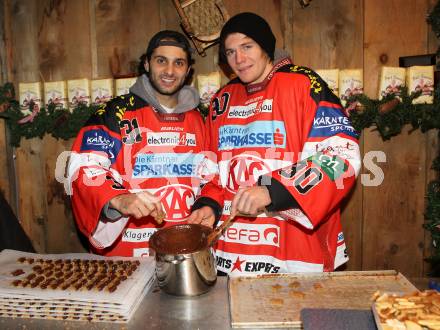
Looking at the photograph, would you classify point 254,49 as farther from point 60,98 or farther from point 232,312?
point 60,98

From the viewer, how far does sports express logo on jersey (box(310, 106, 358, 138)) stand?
2.07m

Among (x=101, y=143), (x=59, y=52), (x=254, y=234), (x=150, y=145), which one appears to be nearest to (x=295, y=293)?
(x=254, y=234)

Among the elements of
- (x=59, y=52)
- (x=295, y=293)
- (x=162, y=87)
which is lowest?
(x=295, y=293)

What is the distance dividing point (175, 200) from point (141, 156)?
0.33 metres

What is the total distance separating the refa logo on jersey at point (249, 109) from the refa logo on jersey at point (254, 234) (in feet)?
2.05

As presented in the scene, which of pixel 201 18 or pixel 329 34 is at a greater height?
pixel 201 18

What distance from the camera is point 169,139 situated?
249cm

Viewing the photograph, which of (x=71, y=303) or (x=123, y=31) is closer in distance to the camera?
(x=71, y=303)

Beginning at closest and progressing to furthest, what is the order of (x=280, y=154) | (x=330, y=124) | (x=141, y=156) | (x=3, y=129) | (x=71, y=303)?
(x=71, y=303) < (x=330, y=124) < (x=280, y=154) < (x=141, y=156) < (x=3, y=129)

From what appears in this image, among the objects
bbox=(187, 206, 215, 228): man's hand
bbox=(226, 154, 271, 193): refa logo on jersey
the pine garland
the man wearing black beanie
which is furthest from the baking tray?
the pine garland

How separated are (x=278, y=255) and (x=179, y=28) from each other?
1.98m

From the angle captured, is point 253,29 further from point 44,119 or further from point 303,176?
point 44,119

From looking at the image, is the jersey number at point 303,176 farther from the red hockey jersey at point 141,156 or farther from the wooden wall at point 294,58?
the wooden wall at point 294,58

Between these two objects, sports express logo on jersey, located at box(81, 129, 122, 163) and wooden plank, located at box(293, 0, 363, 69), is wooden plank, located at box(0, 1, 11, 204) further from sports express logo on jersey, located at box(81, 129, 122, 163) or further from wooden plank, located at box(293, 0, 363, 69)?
wooden plank, located at box(293, 0, 363, 69)
